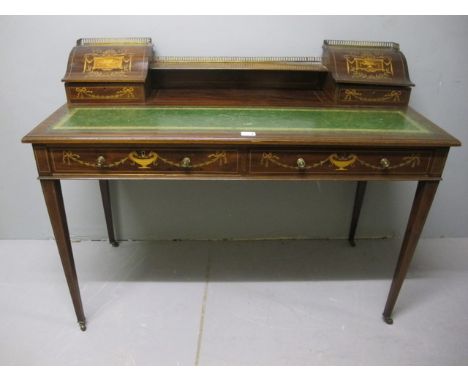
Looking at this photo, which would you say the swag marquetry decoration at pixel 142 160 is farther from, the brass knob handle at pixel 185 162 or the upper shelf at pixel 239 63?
the upper shelf at pixel 239 63

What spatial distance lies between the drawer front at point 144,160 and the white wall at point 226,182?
2.36 feet

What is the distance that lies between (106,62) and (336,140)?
104 cm

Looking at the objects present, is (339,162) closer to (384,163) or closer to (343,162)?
(343,162)

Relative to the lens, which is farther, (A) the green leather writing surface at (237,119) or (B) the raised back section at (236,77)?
(B) the raised back section at (236,77)

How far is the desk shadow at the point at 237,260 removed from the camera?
199 centimetres

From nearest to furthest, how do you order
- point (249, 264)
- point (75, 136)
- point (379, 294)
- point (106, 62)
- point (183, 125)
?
point (75, 136)
point (183, 125)
point (106, 62)
point (379, 294)
point (249, 264)

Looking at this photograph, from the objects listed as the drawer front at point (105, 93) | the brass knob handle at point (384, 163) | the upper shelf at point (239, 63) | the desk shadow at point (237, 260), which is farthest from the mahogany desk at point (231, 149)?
the desk shadow at point (237, 260)

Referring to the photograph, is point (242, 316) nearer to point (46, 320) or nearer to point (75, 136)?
point (46, 320)

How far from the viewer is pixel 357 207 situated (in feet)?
7.02

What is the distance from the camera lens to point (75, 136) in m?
1.25

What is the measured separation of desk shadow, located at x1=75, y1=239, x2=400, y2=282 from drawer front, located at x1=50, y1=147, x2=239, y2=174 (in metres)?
0.83

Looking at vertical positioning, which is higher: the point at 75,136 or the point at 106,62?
the point at 106,62

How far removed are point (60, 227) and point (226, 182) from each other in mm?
950

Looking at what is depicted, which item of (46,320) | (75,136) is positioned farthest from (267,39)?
(46,320)
